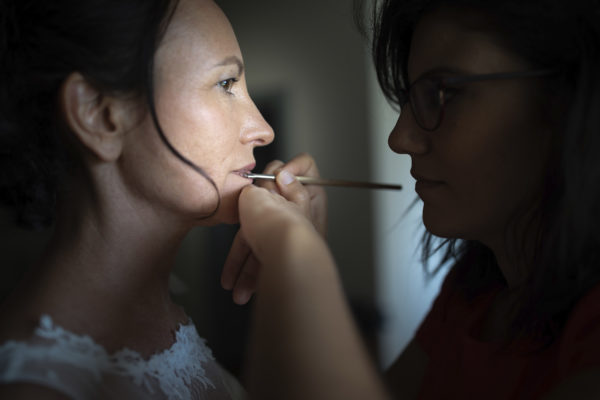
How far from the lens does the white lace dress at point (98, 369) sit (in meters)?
0.66

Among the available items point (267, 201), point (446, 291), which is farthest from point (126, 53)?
point (446, 291)

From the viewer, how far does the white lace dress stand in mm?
665

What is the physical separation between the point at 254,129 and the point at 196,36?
21 cm

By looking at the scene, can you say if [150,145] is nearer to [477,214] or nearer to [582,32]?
[477,214]

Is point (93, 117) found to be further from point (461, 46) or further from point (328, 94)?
point (328, 94)

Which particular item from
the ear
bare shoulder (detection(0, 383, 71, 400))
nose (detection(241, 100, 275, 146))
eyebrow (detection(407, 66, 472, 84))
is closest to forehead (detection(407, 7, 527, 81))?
eyebrow (detection(407, 66, 472, 84))

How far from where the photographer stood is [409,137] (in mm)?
854

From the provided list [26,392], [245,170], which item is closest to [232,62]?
[245,170]

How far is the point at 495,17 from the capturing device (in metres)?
0.71

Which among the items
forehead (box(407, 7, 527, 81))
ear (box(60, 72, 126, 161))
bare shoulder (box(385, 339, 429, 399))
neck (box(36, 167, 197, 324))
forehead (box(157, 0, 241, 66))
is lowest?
bare shoulder (box(385, 339, 429, 399))

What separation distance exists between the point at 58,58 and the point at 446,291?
3.26 ft

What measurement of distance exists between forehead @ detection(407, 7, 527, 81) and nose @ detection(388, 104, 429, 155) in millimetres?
95

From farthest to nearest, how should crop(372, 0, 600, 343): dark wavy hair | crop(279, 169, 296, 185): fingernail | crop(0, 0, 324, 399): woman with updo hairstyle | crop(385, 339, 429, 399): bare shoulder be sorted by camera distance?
crop(385, 339, 429, 399): bare shoulder
crop(279, 169, 296, 185): fingernail
crop(0, 0, 324, 399): woman with updo hairstyle
crop(372, 0, 600, 343): dark wavy hair

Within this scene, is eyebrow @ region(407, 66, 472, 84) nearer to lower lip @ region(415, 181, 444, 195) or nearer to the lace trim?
lower lip @ region(415, 181, 444, 195)
